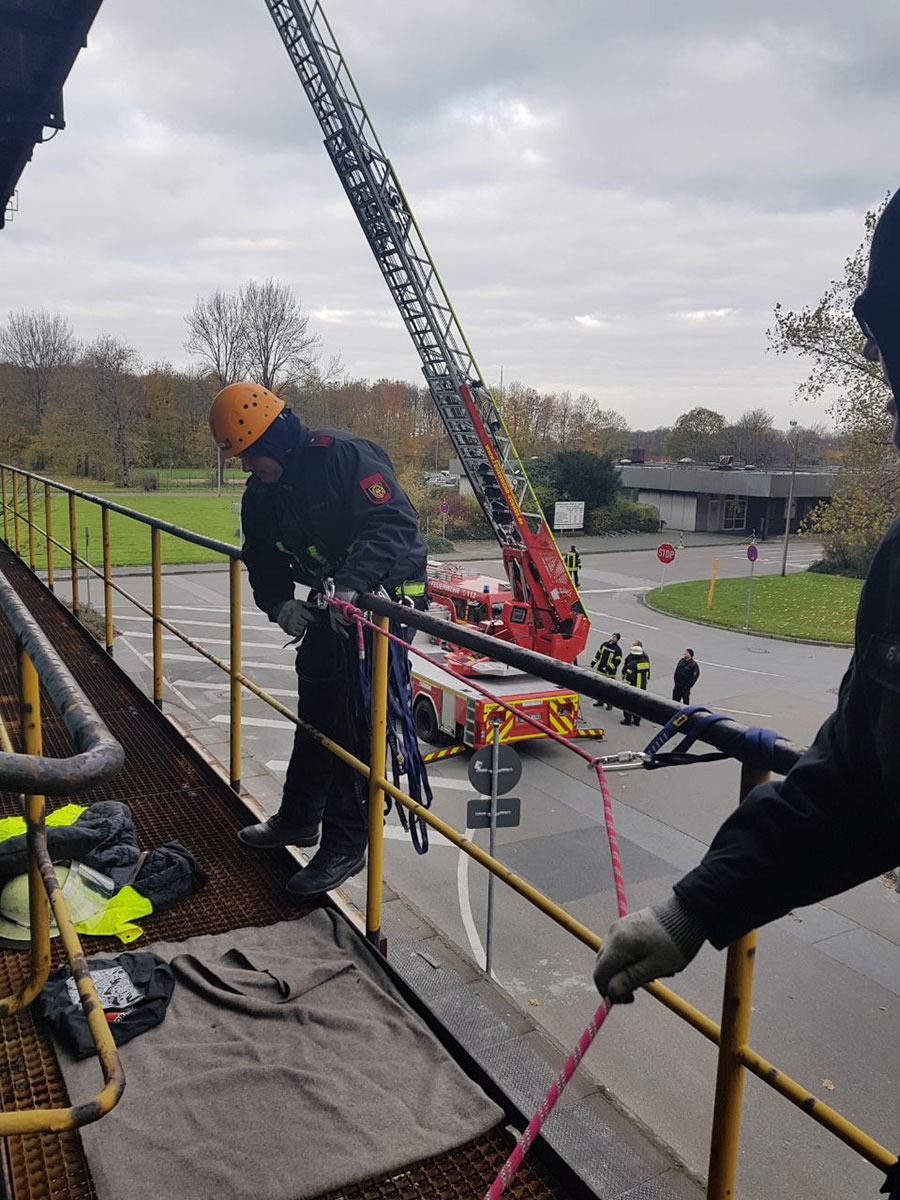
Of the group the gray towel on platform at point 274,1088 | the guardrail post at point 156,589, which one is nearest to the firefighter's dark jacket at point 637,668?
the guardrail post at point 156,589

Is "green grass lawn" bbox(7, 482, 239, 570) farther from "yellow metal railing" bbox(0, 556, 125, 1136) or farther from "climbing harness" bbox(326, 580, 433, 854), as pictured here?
"yellow metal railing" bbox(0, 556, 125, 1136)

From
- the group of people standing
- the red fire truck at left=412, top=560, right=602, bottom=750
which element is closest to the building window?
the group of people standing

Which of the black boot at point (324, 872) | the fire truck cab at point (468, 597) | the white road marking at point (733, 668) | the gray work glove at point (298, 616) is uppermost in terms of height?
the gray work glove at point (298, 616)

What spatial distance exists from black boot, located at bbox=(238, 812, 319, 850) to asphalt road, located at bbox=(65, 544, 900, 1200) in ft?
11.2

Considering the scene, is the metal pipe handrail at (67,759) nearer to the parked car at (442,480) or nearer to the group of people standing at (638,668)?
the group of people standing at (638,668)

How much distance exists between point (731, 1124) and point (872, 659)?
35.0 inches

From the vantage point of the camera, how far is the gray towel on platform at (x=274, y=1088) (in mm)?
1870

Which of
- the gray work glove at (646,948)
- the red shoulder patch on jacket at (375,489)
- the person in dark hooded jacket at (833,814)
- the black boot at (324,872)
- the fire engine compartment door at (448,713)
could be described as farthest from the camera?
the fire engine compartment door at (448,713)

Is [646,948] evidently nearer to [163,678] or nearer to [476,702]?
[476,702]

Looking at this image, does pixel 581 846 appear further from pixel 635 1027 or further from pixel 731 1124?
pixel 731 1124

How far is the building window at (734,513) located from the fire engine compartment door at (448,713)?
126 ft

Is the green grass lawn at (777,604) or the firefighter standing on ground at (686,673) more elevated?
the firefighter standing on ground at (686,673)

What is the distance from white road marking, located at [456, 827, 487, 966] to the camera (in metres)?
7.11

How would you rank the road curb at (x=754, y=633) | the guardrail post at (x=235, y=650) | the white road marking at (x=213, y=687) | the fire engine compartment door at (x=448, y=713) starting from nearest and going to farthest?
the guardrail post at (x=235, y=650) < the fire engine compartment door at (x=448, y=713) < the white road marking at (x=213, y=687) < the road curb at (x=754, y=633)
